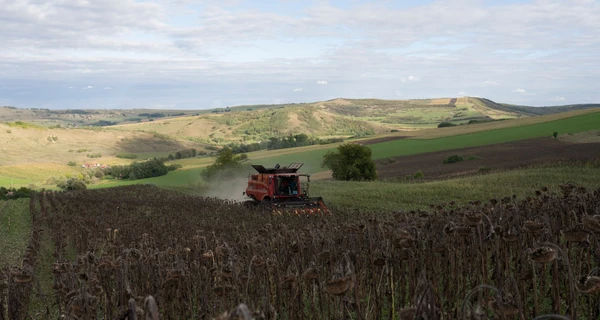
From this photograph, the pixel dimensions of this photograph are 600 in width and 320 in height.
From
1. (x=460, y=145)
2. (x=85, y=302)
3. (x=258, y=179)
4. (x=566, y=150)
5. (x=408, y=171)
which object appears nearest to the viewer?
(x=85, y=302)

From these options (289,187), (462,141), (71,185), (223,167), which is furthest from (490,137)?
(289,187)

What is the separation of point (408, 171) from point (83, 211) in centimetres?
3347

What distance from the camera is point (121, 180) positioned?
75938 mm

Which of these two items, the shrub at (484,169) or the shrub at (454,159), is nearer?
the shrub at (484,169)

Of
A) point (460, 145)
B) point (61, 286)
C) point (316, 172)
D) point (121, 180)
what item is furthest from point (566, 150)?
point (121, 180)

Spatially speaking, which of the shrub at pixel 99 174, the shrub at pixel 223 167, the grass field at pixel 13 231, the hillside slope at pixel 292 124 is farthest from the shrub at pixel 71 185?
the hillside slope at pixel 292 124

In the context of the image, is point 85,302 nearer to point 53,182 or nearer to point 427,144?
point 53,182

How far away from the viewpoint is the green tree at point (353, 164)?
52.4m

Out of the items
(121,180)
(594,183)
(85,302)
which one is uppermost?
(85,302)

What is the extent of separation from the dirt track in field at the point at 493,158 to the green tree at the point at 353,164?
184 centimetres

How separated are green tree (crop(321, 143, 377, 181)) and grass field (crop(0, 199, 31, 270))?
27168mm

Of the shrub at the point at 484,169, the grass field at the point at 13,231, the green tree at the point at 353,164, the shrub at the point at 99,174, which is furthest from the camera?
the shrub at the point at 99,174

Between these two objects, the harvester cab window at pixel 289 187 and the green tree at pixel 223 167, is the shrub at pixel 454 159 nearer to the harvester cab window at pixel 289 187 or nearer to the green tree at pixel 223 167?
the green tree at pixel 223 167

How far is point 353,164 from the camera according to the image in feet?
173
